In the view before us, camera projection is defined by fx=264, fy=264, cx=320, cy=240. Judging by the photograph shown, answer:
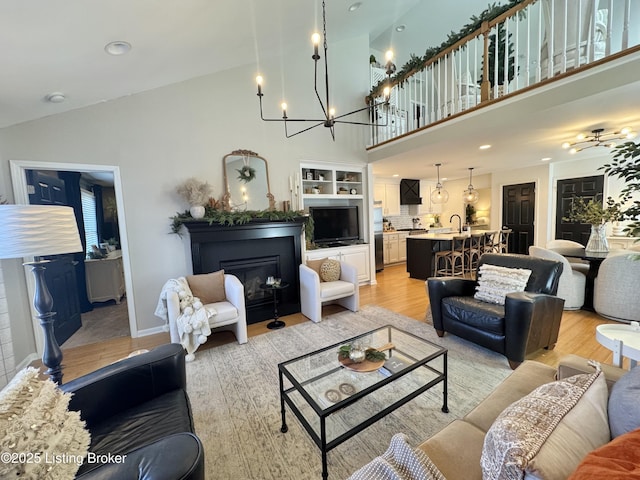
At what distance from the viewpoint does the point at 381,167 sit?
5.64m

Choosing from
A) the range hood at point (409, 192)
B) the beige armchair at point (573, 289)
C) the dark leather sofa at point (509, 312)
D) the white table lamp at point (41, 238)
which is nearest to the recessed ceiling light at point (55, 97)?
the white table lamp at point (41, 238)

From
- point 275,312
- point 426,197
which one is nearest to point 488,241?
point 426,197

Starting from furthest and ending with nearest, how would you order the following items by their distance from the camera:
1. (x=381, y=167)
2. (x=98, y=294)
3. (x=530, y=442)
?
(x=381, y=167) < (x=98, y=294) < (x=530, y=442)

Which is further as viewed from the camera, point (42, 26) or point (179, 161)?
point (179, 161)

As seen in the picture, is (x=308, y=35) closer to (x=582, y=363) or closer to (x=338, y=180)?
(x=338, y=180)

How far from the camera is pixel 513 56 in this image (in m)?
3.78

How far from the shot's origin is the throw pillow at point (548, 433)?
2.22 ft

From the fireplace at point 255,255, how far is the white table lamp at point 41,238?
152cm

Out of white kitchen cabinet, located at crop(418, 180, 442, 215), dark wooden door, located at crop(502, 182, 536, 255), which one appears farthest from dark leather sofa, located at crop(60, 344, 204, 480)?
dark wooden door, located at crop(502, 182, 536, 255)

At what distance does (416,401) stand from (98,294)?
16.8ft

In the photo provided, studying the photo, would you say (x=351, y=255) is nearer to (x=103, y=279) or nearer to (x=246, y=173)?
(x=246, y=173)

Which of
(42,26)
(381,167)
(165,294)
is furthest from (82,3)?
(381,167)

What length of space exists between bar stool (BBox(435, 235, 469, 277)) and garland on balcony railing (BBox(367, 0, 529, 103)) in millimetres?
3039

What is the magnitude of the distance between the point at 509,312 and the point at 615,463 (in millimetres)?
1872
